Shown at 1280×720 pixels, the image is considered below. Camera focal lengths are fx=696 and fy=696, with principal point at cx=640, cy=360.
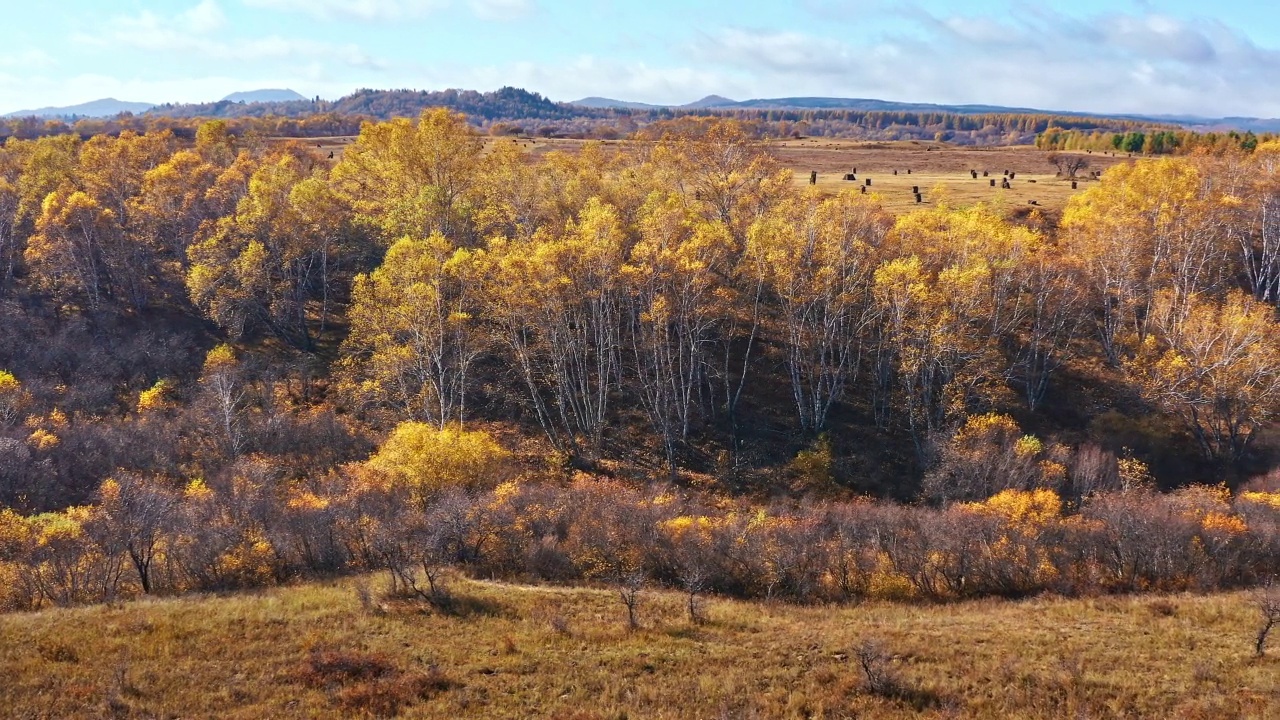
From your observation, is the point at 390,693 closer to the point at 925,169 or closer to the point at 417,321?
the point at 417,321

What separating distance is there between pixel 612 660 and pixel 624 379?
32.1 m

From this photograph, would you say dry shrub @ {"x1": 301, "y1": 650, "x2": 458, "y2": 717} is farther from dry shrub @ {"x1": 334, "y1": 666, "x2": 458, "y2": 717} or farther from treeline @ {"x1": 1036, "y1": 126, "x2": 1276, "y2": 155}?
treeline @ {"x1": 1036, "y1": 126, "x2": 1276, "y2": 155}

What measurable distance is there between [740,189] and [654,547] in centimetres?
3492

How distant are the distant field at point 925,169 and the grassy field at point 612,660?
2174 inches

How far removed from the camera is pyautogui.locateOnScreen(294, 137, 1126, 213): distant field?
3514 inches

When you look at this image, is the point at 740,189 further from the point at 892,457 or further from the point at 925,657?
the point at 925,657

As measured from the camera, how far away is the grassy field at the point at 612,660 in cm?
2095

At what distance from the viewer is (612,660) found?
24312mm

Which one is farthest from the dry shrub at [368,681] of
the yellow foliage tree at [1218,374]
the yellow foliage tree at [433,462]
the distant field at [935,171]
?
the distant field at [935,171]

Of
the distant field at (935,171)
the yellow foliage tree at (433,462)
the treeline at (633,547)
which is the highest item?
the distant field at (935,171)

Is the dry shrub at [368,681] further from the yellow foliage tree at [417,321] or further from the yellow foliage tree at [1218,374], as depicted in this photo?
the yellow foliage tree at [1218,374]

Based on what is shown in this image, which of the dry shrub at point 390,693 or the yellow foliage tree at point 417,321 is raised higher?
the yellow foliage tree at point 417,321

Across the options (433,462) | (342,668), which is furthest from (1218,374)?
(342,668)

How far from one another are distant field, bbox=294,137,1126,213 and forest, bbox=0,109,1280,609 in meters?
22.3
